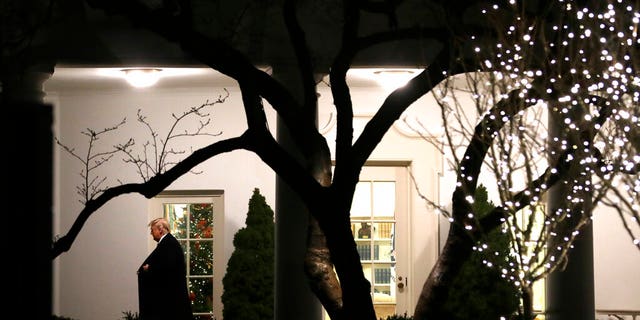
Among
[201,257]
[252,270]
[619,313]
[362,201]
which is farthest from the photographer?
[362,201]

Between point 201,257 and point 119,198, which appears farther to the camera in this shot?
point 201,257

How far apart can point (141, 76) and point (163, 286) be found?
328cm

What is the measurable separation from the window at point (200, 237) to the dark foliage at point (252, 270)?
0.93 meters

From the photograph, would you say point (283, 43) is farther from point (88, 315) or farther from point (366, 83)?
point (88, 315)

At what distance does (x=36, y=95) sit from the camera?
41.7 feet

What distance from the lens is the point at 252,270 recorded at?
15.4 m

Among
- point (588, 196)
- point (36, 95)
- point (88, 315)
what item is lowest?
point (88, 315)

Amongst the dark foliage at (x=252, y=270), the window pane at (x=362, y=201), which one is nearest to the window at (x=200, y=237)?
the dark foliage at (x=252, y=270)

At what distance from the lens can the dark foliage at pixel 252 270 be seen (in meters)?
15.3

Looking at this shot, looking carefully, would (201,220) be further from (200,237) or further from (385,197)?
(385,197)

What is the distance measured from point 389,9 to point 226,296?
6.65 metres

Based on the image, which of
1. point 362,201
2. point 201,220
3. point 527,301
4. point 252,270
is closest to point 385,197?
point 362,201

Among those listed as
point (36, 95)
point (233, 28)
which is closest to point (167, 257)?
point (36, 95)

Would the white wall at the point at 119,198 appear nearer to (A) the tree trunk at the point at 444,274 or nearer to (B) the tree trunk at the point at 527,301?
(A) the tree trunk at the point at 444,274
